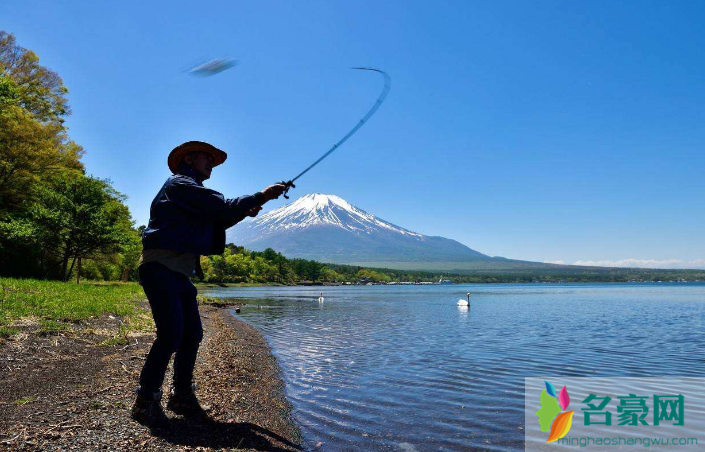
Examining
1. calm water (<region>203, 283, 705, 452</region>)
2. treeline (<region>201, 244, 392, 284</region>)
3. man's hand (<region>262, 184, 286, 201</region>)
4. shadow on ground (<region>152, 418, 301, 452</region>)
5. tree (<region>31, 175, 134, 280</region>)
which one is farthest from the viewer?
treeline (<region>201, 244, 392, 284</region>)

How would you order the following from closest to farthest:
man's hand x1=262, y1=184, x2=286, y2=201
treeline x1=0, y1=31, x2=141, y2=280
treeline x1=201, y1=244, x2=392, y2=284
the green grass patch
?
man's hand x1=262, y1=184, x2=286, y2=201 → the green grass patch → treeline x1=0, y1=31, x2=141, y2=280 → treeline x1=201, y1=244, x2=392, y2=284

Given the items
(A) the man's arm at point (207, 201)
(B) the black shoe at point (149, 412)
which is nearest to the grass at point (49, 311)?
(B) the black shoe at point (149, 412)

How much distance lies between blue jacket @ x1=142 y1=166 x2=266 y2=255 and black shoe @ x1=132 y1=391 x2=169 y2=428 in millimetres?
1467

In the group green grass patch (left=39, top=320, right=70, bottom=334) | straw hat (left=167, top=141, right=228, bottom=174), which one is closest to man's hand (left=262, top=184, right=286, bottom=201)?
straw hat (left=167, top=141, right=228, bottom=174)

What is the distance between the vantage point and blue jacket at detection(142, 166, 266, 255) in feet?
13.8

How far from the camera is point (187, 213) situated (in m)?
4.30

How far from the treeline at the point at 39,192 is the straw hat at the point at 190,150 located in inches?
1032

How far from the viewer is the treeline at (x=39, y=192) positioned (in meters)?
27.1

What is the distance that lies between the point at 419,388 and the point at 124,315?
1017 centimetres

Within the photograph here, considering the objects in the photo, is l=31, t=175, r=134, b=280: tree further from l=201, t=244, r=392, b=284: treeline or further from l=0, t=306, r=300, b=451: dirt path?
l=201, t=244, r=392, b=284: treeline

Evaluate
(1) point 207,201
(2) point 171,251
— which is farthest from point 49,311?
(1) point 207,201

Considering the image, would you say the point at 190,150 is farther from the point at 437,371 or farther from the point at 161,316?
the point at 437,371

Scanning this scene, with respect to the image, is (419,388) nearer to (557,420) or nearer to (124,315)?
(557,420)

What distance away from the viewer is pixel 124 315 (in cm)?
1373
